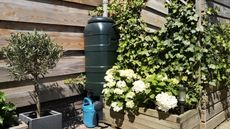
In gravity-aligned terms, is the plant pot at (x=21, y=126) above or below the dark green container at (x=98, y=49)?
below

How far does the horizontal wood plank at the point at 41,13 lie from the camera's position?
3.16 m

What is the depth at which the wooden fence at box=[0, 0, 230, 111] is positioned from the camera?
3184 millimetres

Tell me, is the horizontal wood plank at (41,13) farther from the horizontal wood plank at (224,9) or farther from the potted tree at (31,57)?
the horizontal wood plank at (224,9)

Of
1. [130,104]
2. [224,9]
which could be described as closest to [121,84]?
[130,104]

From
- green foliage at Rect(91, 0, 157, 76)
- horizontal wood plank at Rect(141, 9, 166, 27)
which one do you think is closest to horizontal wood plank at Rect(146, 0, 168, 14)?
horizontal wood plank at Rect(141, 9, 166, 27)

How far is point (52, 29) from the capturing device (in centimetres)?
364

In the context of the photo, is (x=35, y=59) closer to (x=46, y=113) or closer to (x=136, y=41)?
(x=46, y=113)

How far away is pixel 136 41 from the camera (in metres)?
3.86

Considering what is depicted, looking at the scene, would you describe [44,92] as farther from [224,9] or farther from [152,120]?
[224,9]

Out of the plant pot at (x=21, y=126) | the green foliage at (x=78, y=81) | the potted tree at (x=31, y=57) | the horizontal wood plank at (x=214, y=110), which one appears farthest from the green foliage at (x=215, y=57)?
the plant pot at (x=21, y=126)

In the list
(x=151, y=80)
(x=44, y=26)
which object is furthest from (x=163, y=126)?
(x=44, y=26)

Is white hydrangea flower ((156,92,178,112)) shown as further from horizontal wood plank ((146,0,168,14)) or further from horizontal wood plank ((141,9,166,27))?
horizontal wood plank ((146,0,168,14))

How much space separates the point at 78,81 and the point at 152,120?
1.34 metres

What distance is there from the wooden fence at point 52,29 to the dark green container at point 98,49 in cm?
20
